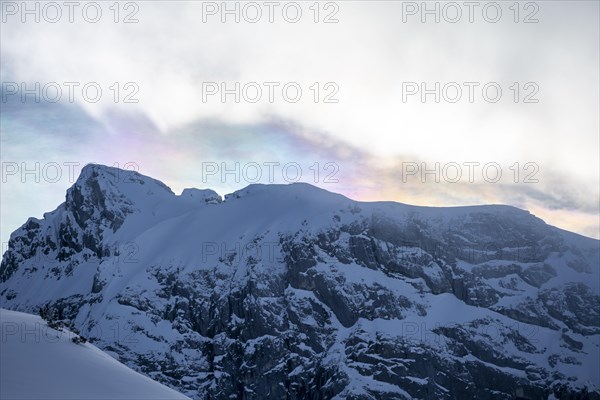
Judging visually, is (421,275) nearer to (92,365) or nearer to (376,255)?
(376,255)

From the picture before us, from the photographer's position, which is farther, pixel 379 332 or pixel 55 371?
pixel 379 332

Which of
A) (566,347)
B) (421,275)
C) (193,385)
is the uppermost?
(421,275)

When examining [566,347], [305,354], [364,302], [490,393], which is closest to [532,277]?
[566,347]

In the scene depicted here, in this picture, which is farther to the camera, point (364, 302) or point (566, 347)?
point (364, 302)

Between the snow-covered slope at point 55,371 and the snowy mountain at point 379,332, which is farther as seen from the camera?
the snowy mountain at point 379,332

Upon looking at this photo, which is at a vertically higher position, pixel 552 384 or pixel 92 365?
pixel 92 365

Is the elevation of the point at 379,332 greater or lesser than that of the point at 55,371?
lesser

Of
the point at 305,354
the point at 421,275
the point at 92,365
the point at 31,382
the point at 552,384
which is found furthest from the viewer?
the point at 421,275

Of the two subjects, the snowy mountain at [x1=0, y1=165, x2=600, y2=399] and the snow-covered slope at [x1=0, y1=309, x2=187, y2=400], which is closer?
the snow-covered slope at [x1=0, y1=309, x2=187, y2=400]
